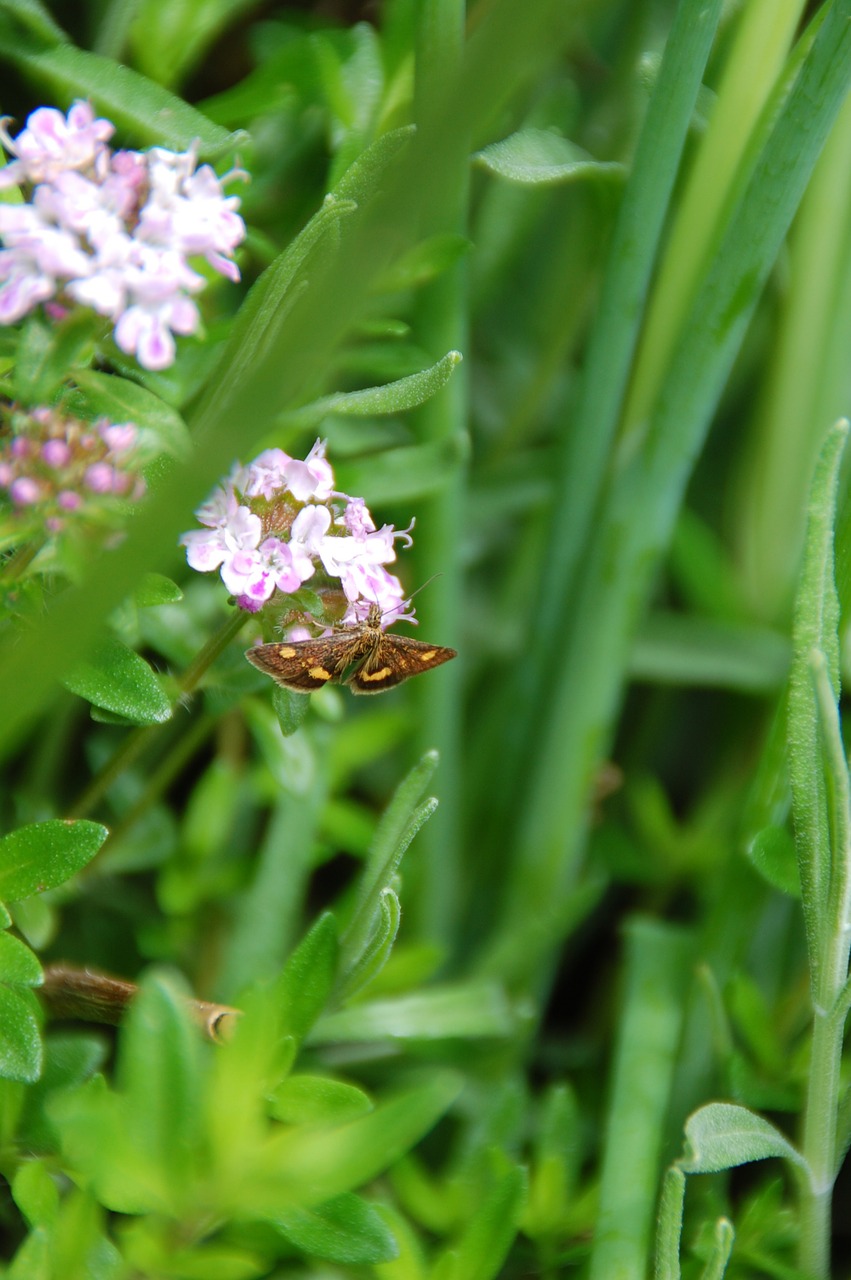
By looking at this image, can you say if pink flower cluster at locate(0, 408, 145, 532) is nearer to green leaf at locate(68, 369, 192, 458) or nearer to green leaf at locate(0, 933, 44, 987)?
green leaf at locate(68, 369, 192, 458)

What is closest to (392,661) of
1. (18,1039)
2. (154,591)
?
(154,591)

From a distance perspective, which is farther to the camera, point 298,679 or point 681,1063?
point 681,1063

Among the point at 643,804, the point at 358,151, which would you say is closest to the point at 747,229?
the point at 358,151

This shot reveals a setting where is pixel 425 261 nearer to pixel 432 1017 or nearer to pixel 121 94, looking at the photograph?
pixel 121 94

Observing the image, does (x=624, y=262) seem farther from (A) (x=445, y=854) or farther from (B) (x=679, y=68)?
(A) (x=445, y=854)

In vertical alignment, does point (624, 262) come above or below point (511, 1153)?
above

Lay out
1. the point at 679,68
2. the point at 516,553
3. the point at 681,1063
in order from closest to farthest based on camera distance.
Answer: the point at 679,68
the point at 681,1063
the point at 516,553

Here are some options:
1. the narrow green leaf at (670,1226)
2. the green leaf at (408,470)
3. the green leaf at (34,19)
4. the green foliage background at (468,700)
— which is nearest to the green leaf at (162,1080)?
the green foliage background at (468,700)
